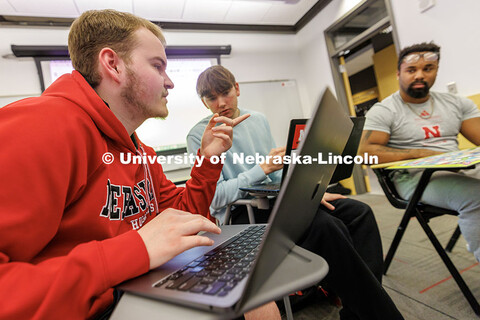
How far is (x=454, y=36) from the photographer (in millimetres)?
2312

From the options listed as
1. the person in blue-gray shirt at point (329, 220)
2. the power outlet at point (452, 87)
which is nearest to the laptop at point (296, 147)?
the person in blue-gray shirt at point (329, 220)

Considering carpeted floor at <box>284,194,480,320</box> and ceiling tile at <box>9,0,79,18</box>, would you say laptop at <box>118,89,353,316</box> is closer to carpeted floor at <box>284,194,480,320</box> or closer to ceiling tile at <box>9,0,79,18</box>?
A: carpeted floor at <box>284,194,480,320</box>

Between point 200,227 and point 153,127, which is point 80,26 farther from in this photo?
point 153,127

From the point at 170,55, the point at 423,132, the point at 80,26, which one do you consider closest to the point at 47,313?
the point at 80,26

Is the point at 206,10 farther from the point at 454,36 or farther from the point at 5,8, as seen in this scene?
the point at 454,36

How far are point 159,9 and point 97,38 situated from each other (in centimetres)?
316

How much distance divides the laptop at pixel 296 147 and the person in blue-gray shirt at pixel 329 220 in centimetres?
12

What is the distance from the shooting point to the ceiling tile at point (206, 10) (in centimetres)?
339

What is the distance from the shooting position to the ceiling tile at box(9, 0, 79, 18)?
2.87 m

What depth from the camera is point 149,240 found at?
42cm

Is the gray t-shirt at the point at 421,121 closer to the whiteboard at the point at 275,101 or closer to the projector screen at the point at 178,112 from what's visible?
the whiteboard at the point at 275,101

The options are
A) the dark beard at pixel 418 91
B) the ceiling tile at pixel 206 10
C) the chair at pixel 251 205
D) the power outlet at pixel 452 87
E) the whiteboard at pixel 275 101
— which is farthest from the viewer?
the whiteboard at pixel 275 101

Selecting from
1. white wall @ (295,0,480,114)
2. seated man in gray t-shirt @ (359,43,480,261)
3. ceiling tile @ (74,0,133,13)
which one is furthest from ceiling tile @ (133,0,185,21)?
seated man in gray t-shirt @ (359,43,480,261)

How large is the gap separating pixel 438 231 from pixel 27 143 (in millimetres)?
2552
